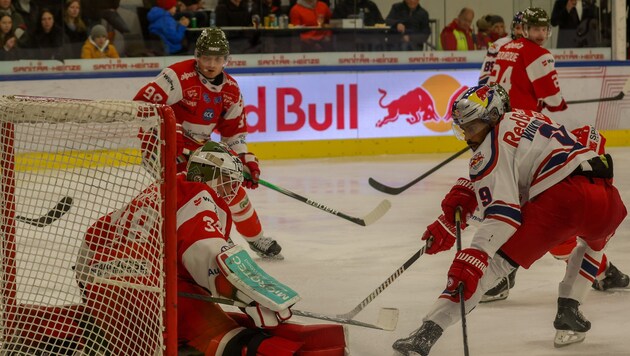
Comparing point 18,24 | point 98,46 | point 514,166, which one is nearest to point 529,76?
point 514,166

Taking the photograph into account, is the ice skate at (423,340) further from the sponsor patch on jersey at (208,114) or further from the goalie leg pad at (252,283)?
the sponsor patch on jersey at (208,114)

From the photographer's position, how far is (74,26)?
27.3 feet

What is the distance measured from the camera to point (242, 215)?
5020mm

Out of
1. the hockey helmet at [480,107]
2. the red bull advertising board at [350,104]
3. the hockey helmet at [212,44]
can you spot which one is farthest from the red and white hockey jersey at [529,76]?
the red bull advertising board at [350,104]

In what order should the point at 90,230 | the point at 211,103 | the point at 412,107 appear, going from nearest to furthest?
1. the point at 90,230
2. the point at 211,103
3. the point at 412,107

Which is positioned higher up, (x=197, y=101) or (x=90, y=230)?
(x=197, y=101)

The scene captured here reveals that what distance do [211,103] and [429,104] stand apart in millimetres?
4156

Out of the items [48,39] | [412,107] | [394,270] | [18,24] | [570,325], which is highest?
[18,24]

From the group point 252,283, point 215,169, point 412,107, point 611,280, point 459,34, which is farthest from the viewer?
point 459,34

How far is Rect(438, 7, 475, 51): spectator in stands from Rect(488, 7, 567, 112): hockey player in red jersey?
3314mm

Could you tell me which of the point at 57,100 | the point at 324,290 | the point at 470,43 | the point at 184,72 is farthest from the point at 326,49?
the point at 57,100

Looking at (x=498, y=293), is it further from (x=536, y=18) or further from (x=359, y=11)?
(x=359, y=11)

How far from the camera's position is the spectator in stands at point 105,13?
8.41 meters

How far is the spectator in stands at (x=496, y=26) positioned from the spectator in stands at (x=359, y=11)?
3.13 ft
